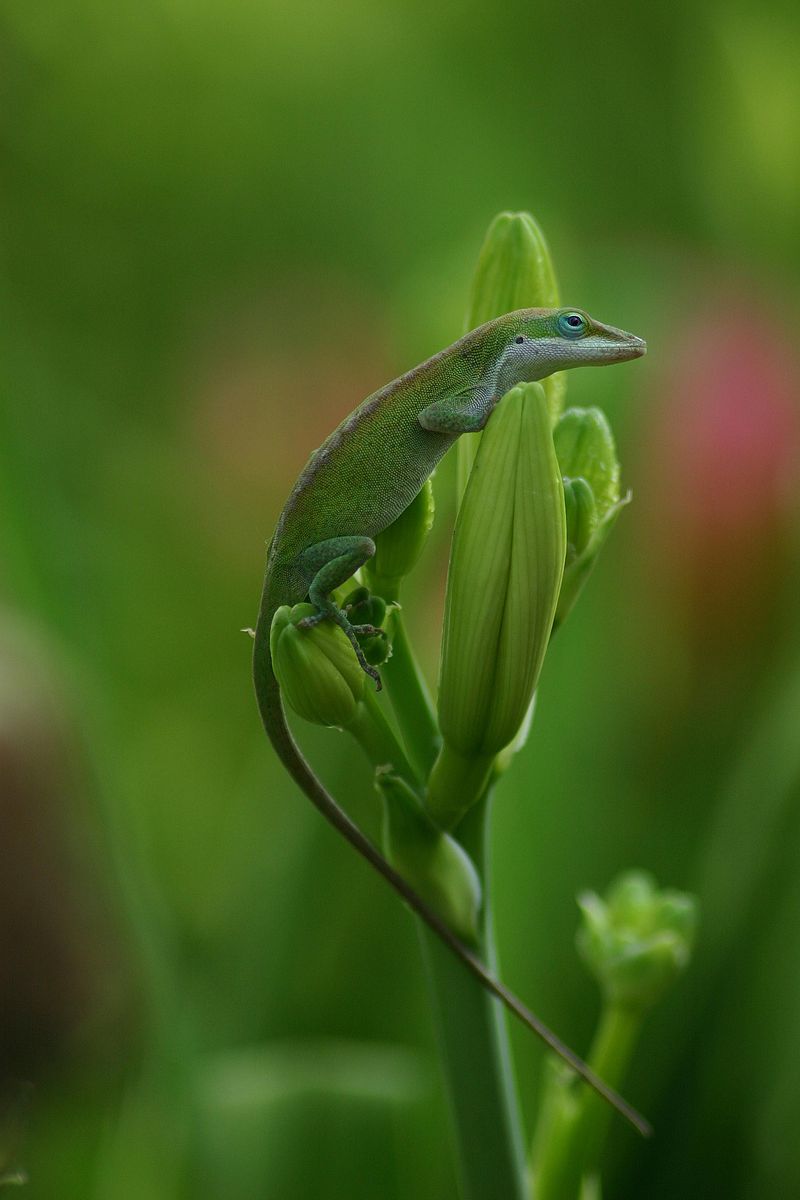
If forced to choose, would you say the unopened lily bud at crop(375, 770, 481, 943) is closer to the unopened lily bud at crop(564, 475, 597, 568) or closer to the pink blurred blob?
the unopened lily bud at crop(564, 475, 597, 568)

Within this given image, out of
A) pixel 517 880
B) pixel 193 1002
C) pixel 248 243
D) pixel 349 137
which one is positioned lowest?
pixel 193 1002

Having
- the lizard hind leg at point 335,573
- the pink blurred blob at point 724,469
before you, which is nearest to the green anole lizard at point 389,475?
the lizard hind leg at point 335,573

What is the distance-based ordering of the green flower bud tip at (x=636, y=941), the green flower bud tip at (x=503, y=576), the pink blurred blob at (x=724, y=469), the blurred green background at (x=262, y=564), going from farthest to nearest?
the pink blurred blob at (x=724, y=469)
the blurred green background at (x=262, y=564)
the green flower bud tip at (x=636, y=941)
the green flower bud tip at (x=503, y=576)

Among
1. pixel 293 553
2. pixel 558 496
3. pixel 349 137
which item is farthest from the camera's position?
pixel 349 137

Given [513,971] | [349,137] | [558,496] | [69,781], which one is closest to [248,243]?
[349,137]

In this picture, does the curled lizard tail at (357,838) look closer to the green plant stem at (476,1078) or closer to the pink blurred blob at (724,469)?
the green plant stem at (476,1078)

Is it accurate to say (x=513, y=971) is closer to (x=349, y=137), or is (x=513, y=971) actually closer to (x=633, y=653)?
(x=633, y=653)

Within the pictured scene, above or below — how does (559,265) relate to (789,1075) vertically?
above

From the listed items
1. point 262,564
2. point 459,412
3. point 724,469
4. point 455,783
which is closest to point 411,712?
point 455,783
